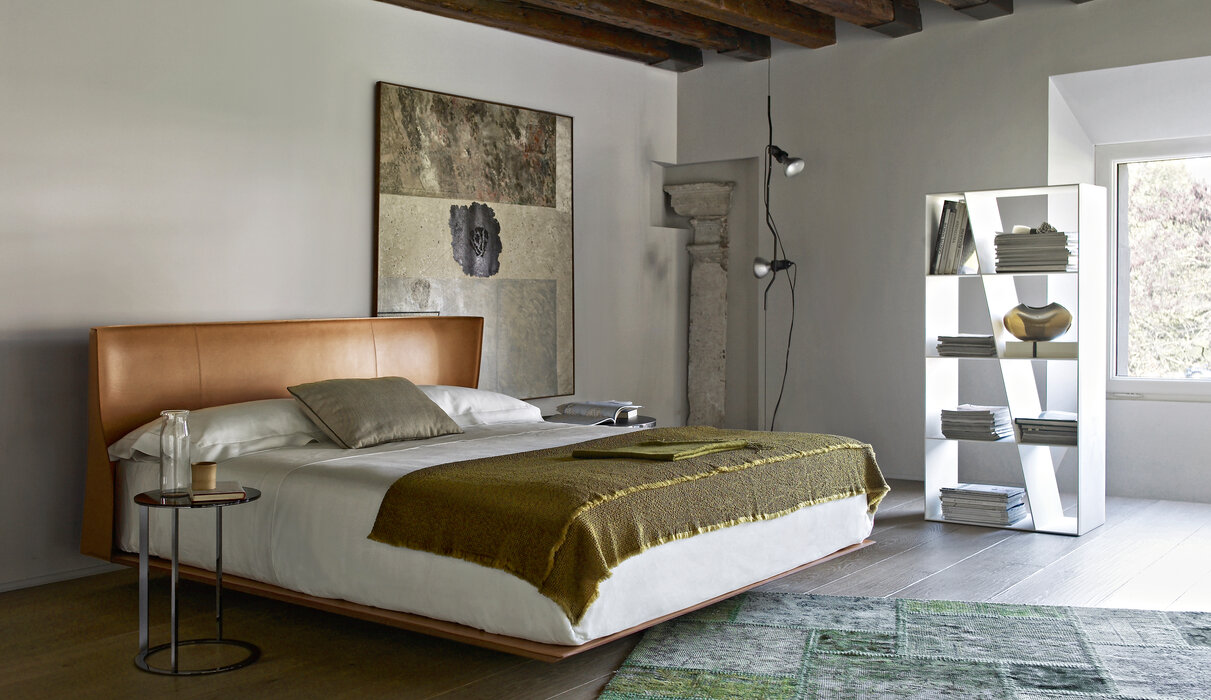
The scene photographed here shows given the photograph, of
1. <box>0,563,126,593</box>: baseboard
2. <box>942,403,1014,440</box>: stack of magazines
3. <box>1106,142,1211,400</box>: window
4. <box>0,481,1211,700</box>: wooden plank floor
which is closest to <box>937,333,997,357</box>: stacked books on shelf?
Result: <box>942,403,1014,440</box>: stack of magazines

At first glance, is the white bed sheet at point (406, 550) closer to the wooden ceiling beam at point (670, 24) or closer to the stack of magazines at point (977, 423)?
the stack of magazines at point (977, 423)

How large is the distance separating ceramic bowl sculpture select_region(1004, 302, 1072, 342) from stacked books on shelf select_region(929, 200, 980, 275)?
11.5 inches

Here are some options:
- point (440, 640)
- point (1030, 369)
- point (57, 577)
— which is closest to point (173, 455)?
point (440, 640)

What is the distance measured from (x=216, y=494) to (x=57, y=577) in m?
1.48

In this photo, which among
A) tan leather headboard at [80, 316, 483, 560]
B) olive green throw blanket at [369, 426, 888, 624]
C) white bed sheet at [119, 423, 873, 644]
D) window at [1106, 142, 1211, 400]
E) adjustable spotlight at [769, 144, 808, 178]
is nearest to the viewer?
olive green throw blanket at [369, 426, 888, 624]

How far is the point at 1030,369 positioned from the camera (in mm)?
5043

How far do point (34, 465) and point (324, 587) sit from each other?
1.42 metres

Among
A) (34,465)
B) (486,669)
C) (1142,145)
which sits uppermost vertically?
(1142,145)

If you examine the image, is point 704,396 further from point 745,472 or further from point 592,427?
point 745,472

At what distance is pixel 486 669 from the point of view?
3035mm

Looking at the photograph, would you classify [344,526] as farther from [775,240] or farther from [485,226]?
[775,240]

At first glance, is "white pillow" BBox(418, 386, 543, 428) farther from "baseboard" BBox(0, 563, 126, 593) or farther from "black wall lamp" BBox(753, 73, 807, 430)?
"black wall lamp" BBox(753, 73, 807, 430)

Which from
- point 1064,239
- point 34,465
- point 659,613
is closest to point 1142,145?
point 1064,239

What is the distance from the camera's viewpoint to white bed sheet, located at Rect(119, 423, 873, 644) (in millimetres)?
2896
